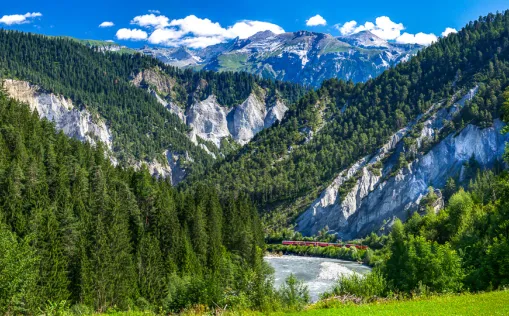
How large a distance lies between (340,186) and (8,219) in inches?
5188

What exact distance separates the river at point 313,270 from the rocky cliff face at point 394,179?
35.1 m

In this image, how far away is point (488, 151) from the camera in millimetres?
147875

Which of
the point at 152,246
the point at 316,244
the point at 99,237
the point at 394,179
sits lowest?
the point at 316,244

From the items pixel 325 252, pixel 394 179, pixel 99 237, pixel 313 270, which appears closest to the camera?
pixel 99 237

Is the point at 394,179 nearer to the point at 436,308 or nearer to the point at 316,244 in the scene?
the point at 316,244

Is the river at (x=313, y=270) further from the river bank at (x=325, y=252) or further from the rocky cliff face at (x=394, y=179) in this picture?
the rocky cliff face at (x=394, y=179)

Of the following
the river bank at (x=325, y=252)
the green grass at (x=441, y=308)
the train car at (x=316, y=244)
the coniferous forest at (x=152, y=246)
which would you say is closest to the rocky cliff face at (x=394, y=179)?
the train car at (x=316, y=244)

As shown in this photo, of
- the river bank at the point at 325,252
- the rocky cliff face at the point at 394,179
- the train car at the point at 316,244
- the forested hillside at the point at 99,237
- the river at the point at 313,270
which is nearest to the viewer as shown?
the forested hillside at the point at 99,237

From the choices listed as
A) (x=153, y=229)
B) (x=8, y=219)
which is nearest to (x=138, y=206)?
(x=153, y=229)

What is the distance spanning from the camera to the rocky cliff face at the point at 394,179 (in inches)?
5891

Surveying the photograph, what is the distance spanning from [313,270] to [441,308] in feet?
281

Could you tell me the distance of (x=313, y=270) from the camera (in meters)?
105

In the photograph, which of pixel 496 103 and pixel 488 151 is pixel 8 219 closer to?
pixel 488 151

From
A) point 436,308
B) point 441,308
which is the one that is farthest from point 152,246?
point 441,308
